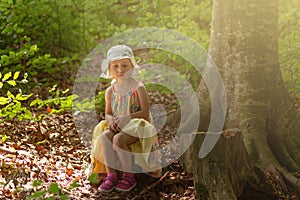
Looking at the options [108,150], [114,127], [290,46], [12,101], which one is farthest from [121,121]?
[290,46]

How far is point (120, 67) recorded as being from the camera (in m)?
4.22

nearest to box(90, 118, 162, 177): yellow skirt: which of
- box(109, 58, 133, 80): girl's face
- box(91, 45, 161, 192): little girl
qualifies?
box(91, 45, 161, 192): little girl

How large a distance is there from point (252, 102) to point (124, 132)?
133 cm

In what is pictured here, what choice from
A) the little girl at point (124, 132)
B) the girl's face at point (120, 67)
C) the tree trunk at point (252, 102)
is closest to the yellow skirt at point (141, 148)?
the little girl at point (124, 132)

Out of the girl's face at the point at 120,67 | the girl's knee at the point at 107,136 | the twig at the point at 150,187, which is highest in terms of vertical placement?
the girl's face at the point at 120,67

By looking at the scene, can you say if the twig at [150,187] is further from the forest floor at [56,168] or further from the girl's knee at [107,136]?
the girl's knee at [107,136]

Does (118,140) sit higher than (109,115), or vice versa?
(109,115)

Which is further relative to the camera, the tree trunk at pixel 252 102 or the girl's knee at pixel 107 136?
the girl's knee at pixel 107 136

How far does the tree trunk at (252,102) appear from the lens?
3.98 metres

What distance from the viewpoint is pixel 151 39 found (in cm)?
790

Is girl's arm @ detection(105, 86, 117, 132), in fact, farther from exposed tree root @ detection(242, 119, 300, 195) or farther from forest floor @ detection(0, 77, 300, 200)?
exposed tree root @ detection(242, 119, 300, 195)

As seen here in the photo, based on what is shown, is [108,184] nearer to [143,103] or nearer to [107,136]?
[107,136]

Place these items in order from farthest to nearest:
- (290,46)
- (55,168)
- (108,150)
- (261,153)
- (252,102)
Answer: (290,46) → (55,168) → (252,102) → (108,150) → (261,153)

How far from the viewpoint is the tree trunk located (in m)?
3.98
